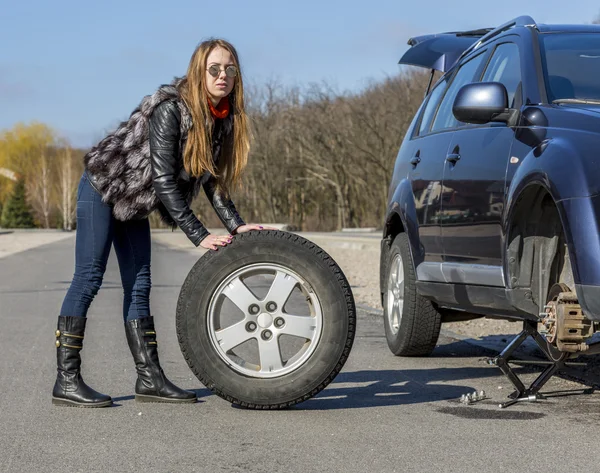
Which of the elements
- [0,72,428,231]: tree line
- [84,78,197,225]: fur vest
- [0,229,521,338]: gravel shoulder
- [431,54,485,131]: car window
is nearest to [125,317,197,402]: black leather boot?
[84,78,197,225]: fur vest

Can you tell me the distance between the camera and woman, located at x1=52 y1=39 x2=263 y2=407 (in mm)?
5098

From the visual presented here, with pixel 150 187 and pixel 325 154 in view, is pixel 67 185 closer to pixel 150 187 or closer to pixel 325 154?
pixel 325 154

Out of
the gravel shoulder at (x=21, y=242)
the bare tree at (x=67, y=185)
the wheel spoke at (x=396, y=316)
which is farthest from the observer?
the bare tree at (x=67, y=185)

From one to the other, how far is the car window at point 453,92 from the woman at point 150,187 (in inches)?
71.5

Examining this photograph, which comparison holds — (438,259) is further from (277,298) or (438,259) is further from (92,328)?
(92,328)

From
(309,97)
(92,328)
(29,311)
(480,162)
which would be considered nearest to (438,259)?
(480,162)

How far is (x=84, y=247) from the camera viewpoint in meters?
5.34

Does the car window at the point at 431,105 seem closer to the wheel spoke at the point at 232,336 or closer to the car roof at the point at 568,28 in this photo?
the car roof at the point at 568,28

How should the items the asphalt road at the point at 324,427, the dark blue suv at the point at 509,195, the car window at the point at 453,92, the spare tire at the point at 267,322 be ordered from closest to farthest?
1. the asphalt road at the point at 324,427
2. the dark blue suv at the point at 509,195
3. the spare tire at the point at 267,322
4. the car window at the point at 453,92

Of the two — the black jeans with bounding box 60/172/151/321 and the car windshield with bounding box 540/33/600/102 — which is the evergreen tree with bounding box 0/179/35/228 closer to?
the black jeans with bounding box 60/172/151/321

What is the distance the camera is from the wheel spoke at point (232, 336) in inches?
201

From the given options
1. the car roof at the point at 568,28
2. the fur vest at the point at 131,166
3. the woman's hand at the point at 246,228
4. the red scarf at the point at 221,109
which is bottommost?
the woman's hand at the point at 246,228

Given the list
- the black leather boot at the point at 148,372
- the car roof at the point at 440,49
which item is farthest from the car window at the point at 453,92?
the black leather boot at the point at 148,372

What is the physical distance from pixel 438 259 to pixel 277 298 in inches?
58.5
